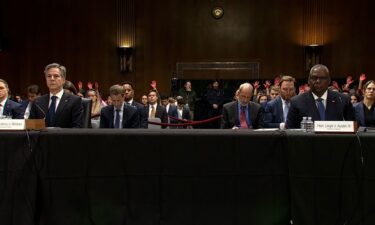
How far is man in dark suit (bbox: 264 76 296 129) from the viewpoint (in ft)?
20.4

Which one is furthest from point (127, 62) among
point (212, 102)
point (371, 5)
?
point (371, 5)

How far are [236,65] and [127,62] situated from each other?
11.7 ft

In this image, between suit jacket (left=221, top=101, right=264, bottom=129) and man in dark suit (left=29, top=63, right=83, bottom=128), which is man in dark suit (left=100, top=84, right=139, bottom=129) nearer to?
man in dark suit (left=29, top=63, right=83, bottom=128)

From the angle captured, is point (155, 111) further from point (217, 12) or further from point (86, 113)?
point (217, 12)

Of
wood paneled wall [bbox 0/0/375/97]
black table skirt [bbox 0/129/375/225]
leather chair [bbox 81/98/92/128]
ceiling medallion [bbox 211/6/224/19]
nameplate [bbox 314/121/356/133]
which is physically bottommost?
black table skirt [bbox 0/129/375/225]

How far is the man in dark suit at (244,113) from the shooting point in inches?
242

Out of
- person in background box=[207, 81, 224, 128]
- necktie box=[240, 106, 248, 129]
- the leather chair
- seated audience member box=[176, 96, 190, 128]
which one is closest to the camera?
the leather chair

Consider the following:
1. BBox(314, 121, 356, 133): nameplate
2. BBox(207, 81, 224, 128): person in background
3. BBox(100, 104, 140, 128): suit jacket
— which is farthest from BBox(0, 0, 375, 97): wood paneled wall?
BBox(314, 121, 356, 133): nameplate

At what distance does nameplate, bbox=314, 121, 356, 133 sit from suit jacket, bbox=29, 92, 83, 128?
2419 mm

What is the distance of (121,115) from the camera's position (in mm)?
5836

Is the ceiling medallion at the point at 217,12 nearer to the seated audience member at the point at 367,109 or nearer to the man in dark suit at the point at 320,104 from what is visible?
the seated audience member at the point at 367,109

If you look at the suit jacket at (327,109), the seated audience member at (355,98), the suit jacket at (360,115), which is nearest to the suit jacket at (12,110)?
the suit jacket at (327,109)

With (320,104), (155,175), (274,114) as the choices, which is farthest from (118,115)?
(155,175)

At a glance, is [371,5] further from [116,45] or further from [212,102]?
[116,45]
